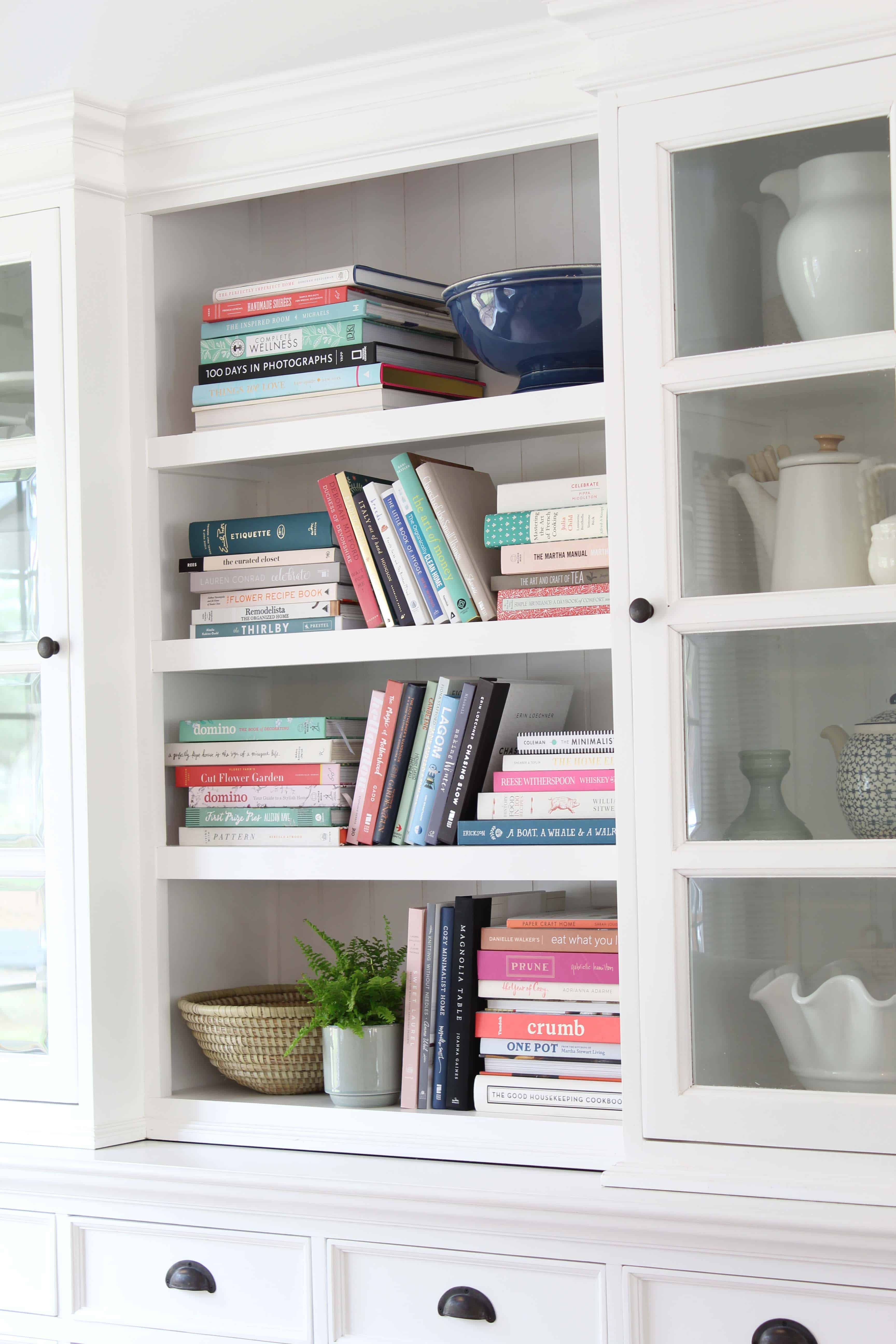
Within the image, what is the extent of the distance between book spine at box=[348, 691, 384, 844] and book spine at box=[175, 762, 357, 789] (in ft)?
0.14

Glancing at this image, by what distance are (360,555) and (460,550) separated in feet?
0.55

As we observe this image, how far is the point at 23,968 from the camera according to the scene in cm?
207

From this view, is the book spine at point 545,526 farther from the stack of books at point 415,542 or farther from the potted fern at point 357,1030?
the potted fern at point 357,1030

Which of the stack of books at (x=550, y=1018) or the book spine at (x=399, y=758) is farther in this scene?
the book spine at (x=399, y=758)

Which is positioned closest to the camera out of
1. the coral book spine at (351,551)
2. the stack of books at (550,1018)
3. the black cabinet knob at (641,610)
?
the black cabinet knob at (641,610)

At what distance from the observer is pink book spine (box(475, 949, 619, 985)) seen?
6.09 ft

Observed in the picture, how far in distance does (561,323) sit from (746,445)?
16.2 inches

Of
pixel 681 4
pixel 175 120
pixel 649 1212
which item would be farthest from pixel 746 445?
pixel 175 120

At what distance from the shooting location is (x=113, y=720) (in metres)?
2.10

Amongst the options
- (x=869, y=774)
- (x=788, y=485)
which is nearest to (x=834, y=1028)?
(x=869, y=774)

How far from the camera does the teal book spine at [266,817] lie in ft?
6.77

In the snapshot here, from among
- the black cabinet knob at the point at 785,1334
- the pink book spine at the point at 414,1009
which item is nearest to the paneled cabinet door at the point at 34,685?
the pink book spine at the point at 414,1009

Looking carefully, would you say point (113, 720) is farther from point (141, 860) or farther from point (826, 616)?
point (826, 616)

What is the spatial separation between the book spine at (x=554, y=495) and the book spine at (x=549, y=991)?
66 centimetres
